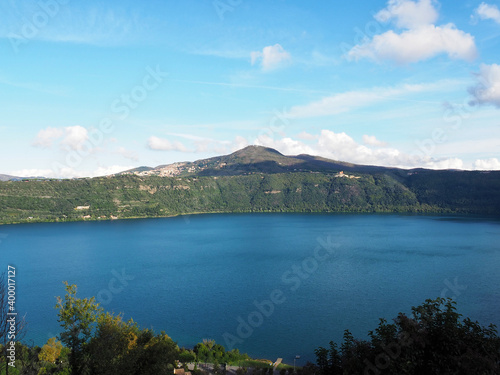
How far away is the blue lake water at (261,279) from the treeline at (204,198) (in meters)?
37.9

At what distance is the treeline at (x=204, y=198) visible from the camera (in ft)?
451

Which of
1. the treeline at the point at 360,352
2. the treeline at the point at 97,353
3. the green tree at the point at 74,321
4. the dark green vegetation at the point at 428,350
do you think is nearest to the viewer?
the dark green vegetation at the point at 428,350

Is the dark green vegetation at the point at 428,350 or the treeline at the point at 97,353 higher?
the dark green vegetation at the point at 428,350

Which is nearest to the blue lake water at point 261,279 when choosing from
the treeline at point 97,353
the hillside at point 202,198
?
the treeline at point 97,353

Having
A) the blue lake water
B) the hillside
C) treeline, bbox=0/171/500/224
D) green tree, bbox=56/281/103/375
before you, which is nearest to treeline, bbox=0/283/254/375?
green tree, bbox=56/281/103/375

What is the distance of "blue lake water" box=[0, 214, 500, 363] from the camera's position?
3497 centimetres

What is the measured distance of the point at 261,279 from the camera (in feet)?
174

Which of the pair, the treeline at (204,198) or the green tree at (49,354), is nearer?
the green tree at (49,354)

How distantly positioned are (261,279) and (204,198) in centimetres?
13757

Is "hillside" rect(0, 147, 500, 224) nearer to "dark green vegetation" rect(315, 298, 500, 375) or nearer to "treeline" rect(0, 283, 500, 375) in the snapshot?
"treeline" rect(0, 283, 500, 375)

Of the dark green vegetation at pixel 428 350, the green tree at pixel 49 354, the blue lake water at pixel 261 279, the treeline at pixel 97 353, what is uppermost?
the dark green vegetation at pixel 428 350

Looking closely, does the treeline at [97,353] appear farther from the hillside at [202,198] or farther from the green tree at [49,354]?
the hillside at [202,198]

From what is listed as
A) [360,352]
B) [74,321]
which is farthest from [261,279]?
[360,352]

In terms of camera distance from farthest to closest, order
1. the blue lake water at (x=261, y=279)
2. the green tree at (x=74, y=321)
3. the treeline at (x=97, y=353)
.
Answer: the blue lake water at (x=261, y=279) < the green tree at (x=74, y=321) < the treeline at (x=97, y=353)
